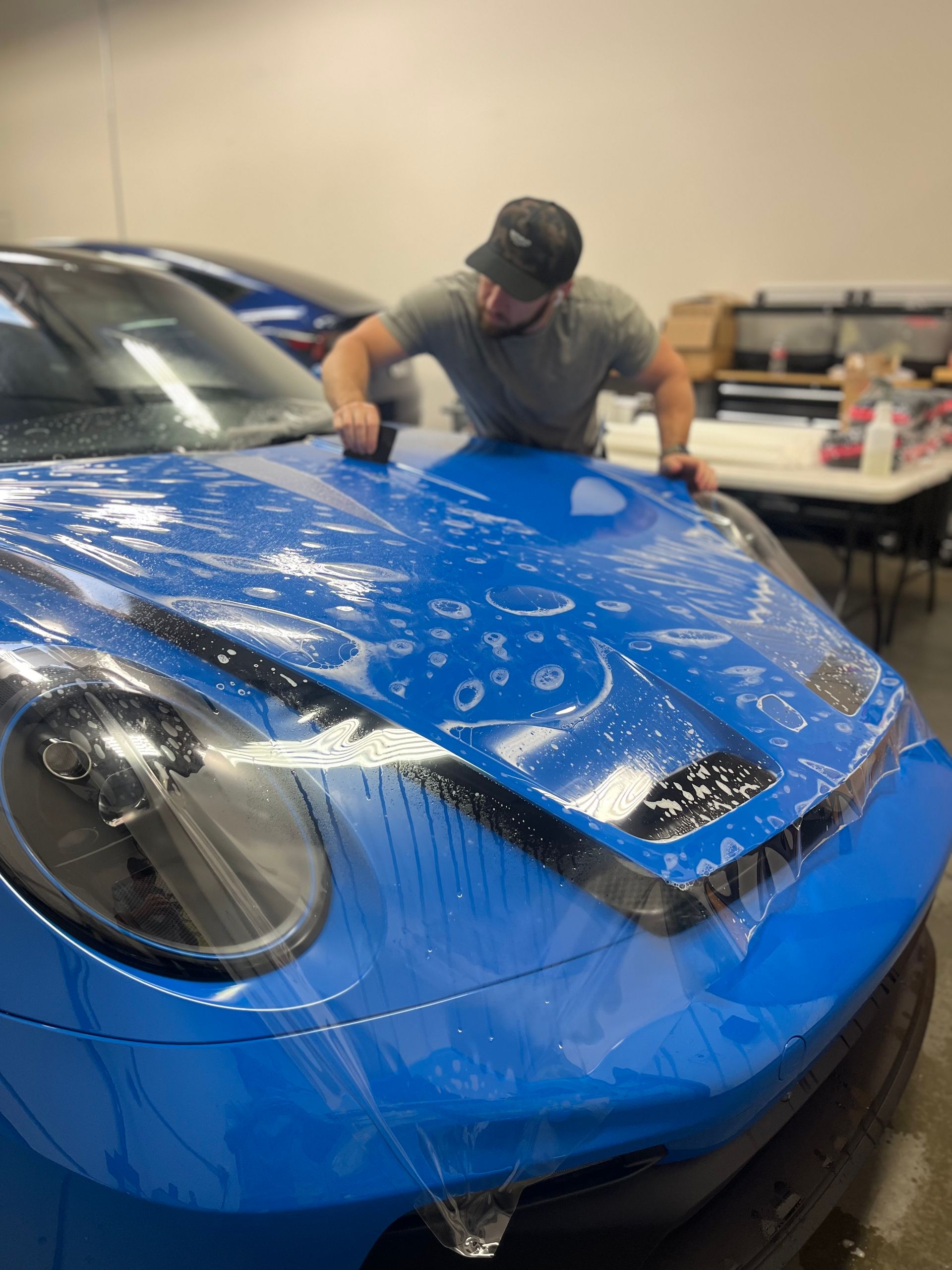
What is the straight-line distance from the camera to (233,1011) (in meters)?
0.60

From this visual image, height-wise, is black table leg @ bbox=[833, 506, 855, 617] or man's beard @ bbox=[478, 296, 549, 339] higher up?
man's beard @ bbox=[478, 296, 549, 339]

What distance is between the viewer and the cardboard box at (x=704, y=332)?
4.23 metres

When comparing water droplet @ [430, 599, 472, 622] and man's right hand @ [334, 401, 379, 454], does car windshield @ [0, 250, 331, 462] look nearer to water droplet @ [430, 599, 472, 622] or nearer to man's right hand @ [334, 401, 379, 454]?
man's right hand @ [334, 401, 379, 454]

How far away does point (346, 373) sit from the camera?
5.66 feet

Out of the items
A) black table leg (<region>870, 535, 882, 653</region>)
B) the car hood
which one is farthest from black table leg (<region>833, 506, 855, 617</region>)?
the car hood

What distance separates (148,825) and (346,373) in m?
1.24

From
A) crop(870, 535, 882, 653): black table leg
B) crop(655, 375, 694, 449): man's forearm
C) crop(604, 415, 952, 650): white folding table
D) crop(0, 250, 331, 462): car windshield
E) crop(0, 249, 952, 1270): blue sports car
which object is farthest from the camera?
crop(870, 535, 882, 653): black table leg

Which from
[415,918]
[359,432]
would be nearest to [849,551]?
[359,432]

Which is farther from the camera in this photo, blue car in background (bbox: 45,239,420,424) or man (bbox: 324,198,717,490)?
blue car in background (bbox: 45,239,420,424)

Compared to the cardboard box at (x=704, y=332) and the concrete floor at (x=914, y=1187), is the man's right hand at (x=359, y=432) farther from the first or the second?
the cardboard box at (x=704, y=332)

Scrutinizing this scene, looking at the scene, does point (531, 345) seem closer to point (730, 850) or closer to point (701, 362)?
point (730, 850)

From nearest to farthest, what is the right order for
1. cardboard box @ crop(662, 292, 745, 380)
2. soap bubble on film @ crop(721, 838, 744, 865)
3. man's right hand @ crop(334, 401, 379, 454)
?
soap bubble on film @ crop(721, 838, 744, 865) < man's right hand @ crop(334, 401, 379, 454) < cardboard box @ crop(662, 292, 745, 380)

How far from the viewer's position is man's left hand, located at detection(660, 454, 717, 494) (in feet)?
5.62

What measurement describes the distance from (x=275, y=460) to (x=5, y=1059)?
36.7 inches
